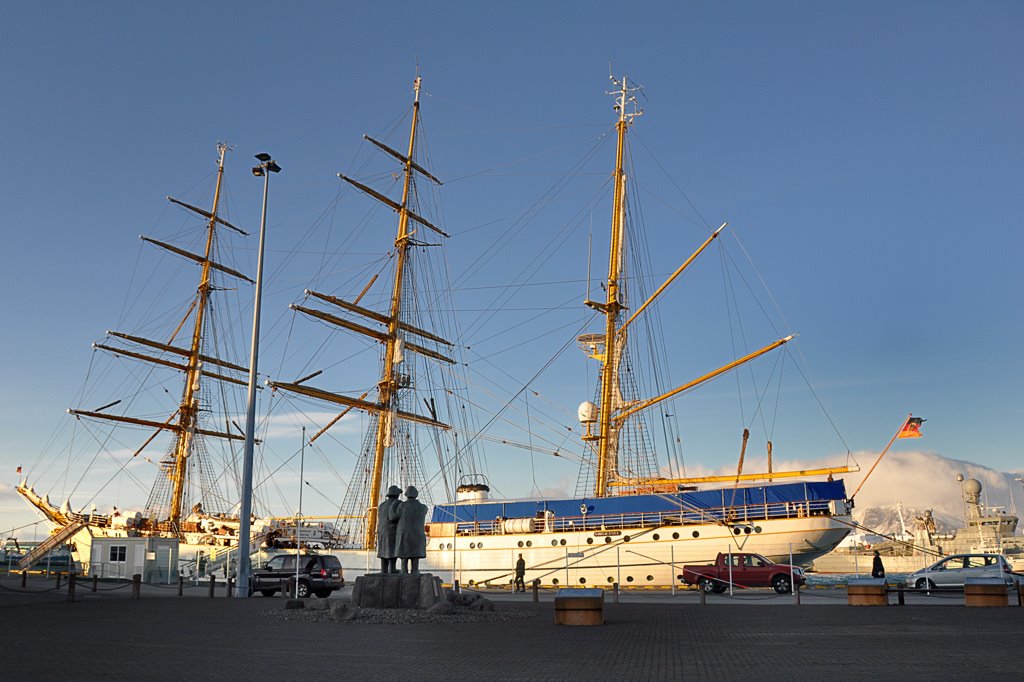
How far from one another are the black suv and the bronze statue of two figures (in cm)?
1096

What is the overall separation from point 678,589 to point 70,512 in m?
46.7

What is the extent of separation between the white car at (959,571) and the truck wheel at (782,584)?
462 cm

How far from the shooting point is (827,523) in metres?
39.4

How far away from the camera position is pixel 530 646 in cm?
1309

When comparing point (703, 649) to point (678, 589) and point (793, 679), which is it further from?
point (678, 589)

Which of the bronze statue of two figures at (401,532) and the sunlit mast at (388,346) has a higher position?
the sunlit mast at (388,346)

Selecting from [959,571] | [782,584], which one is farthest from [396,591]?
[959,571]

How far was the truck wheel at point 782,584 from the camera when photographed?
31312 millimetres

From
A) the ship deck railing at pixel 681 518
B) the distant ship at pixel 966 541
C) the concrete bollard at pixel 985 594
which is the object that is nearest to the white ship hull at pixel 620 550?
the ship deck railing at pixel 681 518

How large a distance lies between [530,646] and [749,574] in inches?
859

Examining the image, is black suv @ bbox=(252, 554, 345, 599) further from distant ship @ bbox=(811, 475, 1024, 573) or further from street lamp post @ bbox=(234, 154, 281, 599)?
distant ship @ bbox=(811, 475, 1024, 573)

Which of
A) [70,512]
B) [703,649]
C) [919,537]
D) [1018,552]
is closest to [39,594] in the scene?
[703,649]

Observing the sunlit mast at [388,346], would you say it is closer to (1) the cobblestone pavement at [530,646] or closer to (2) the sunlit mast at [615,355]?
(2) the sunlit mast at [615,355]

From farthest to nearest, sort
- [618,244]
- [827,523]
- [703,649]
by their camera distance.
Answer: [618,244] < [827,523] < [703,649]
